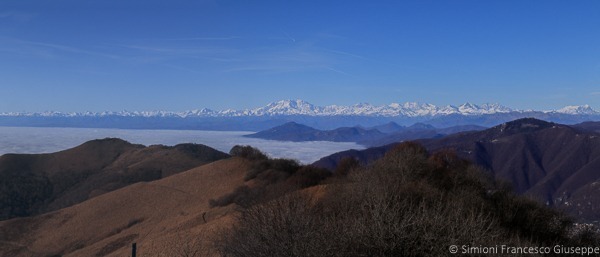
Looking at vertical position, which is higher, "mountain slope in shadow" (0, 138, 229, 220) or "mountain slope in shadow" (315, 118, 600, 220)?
"mountain slope in shadow" (0, 138, 229, 220)

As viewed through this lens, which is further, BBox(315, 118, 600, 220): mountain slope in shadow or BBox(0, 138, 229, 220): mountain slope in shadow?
BBox(315, 118, 600, 220): mountain slope in shadow

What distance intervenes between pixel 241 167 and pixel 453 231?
169ft

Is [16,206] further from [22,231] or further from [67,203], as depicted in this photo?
[22,231]

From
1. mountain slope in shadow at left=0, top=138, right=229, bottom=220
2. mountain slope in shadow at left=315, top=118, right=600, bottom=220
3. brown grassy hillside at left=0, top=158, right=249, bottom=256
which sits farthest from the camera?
mountain slope in shadow at left=315, top=118, right=600, bottom=220

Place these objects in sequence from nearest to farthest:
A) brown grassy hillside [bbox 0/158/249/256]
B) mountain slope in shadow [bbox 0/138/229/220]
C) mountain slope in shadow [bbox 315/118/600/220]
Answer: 1. brown grassy hillside [bbox 0/158/249/256]
2. mountain slope in shadow [bbox 0/138/229/220]
3. mountain slope in shadow [bbox 315/118/600/220]

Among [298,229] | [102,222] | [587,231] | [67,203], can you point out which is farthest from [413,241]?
[67,203]

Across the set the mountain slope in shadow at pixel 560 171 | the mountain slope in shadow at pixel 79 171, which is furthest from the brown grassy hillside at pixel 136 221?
the mountain slope in shadow at pixel 560 171

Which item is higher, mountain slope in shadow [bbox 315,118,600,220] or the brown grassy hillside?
the brown grassy hillside

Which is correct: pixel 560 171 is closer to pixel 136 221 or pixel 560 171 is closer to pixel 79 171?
pixel 79 171

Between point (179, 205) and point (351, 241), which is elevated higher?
point (351, 241)

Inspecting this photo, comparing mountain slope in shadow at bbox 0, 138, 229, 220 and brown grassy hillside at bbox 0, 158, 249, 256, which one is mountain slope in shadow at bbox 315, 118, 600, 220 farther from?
brown grassy hillside at bbox 0, 158, 249, 256

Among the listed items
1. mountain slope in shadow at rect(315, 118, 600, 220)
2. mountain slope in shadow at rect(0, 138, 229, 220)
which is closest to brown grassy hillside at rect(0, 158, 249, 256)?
mountain slope in shadow at rect(0, 138, 229, 220)

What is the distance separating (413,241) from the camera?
13.1 meters

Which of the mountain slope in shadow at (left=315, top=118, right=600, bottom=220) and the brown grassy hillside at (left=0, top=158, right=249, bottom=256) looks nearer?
the brown grassy hillside at (left=0, top=158, right=249, bottom=256)
